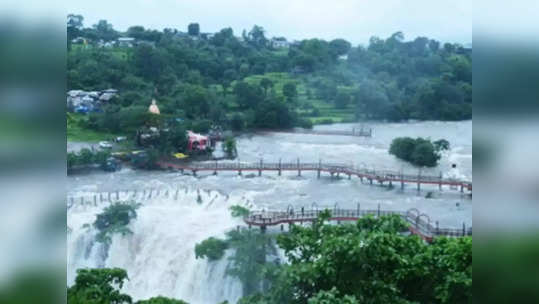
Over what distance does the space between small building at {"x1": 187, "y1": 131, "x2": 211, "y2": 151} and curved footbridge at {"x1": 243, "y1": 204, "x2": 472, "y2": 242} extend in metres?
2.23

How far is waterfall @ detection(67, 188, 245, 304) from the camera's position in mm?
5055

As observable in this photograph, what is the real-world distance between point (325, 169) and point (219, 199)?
165 cm

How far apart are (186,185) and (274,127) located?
2.60m

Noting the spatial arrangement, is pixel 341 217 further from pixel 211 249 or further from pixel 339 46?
pixel 339 46

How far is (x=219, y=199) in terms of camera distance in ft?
21.7

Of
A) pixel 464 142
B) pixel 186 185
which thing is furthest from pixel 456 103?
pixel 186 185

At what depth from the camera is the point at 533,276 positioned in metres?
0.74

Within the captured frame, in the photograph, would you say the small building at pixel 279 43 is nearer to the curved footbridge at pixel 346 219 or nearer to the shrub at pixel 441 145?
the shrub at pixel 441 145

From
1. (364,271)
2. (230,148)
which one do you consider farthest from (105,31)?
(364,271)

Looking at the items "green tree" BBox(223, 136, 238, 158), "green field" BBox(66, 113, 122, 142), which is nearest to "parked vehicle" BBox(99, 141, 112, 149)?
"green field" BBox(66, 113, 122, 142)

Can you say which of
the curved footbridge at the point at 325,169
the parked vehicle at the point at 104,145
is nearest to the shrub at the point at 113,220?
the curved footbridge at the point at 325,169

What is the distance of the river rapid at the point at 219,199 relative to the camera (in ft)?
17.3

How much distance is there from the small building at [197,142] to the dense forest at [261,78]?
2.17ft

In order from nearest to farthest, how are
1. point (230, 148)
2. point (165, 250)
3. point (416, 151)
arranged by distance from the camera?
1. point (165, 250)
2. point (416, 151)
3. point (230, 148)
